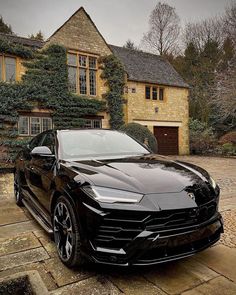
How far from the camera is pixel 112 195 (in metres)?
2.39

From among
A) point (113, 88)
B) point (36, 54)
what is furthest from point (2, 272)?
point (113, 88)

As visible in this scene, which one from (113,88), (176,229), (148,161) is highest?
(113,88)

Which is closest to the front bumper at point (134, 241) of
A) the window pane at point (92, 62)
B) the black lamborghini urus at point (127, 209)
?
the black lamborghini urus at point (127, 209)

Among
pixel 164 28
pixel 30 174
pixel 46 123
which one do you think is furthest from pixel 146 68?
pixel 30 174

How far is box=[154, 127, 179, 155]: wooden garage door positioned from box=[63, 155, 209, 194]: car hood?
14.7 m

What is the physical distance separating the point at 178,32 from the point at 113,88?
19.6 m

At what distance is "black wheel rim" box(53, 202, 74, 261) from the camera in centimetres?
271

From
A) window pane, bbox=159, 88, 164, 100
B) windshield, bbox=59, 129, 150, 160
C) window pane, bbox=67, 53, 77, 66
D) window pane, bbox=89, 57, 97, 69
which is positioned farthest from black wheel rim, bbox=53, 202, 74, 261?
window pane, bbox=159, 88, 164, 100

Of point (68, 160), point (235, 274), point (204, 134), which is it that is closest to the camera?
point (235, 274)

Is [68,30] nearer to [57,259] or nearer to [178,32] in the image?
[57,259]

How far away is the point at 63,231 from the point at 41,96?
11440 millimetres

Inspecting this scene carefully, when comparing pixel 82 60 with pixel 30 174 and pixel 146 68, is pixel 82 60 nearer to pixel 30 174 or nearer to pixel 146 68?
pixel 146 68

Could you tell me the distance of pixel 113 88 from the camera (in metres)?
15.5

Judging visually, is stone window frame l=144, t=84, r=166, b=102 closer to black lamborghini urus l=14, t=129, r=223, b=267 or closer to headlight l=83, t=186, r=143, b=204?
black lamborghini urus l=14, t=129, r=223, b=267
